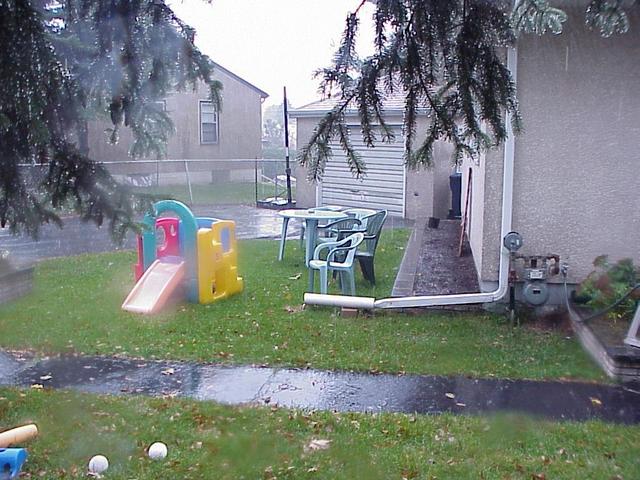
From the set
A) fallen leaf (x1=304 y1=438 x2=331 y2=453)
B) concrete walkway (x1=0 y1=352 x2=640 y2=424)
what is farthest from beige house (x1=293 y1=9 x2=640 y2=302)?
fallen leaf (x1=304 y1=438 x2=331 y2=453)

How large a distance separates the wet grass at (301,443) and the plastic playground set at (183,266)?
267 cm

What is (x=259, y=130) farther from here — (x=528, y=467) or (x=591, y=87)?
(x=528, y=467)

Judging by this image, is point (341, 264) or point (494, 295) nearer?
point (494, 295)

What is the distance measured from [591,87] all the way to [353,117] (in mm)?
3627

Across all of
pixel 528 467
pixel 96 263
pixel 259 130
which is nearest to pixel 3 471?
pixel 528 467

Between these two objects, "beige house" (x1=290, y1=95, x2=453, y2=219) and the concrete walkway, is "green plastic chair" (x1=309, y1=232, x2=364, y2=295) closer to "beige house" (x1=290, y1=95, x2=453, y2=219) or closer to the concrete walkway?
the concrete walkway

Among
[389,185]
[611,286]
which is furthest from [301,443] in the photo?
[389,185]

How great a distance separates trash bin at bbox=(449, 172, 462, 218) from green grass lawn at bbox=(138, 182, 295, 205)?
7062 mm

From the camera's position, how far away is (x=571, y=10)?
20.7 feet

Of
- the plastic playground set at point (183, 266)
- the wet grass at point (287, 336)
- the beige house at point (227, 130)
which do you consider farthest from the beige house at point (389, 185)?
the wet grass at point (287, 336)

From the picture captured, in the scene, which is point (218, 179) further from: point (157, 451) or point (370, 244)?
point (157, 451)

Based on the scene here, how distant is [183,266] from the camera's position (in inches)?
301

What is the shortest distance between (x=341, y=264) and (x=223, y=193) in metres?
15.3

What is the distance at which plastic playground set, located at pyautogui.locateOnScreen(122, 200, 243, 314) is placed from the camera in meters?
7.41
